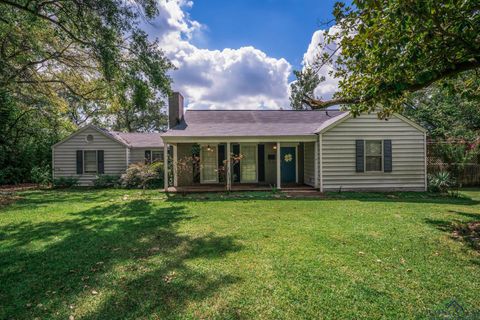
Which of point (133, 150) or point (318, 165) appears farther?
point (133, 150)

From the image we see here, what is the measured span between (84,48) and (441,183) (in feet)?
55.7

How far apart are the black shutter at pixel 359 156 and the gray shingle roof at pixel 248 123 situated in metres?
2.00

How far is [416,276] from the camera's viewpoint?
Answer: 133 inches

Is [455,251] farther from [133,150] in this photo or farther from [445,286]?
[133,150]

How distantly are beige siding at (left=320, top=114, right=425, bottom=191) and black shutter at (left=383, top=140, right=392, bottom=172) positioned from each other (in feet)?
0.59

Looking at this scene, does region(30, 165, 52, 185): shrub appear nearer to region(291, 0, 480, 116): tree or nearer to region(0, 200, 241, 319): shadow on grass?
region(0, 200, 241, 319): shadow on grass

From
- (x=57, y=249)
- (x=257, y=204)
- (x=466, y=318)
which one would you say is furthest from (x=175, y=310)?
(x=257, y=204)

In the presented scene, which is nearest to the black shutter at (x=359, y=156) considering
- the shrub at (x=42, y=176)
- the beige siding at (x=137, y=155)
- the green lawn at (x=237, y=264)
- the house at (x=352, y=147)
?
the house at (x=352, y=147)

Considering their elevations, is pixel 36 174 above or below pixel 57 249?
above

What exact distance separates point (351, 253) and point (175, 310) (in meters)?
3.08

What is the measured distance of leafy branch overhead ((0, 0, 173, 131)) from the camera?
27.6 feet

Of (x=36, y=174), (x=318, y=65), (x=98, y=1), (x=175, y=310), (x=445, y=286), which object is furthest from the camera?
(x=36, y=174)

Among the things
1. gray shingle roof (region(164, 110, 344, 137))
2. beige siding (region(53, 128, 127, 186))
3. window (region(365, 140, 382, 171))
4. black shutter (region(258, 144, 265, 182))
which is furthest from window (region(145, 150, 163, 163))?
window (region(365, 140, 382, 171))

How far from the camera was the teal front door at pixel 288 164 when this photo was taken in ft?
43.4
